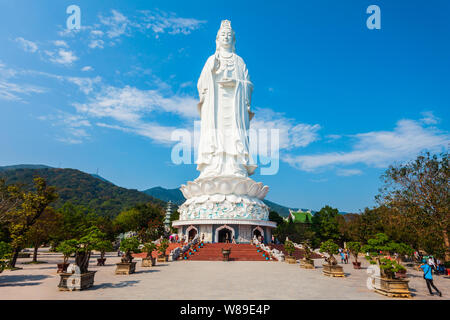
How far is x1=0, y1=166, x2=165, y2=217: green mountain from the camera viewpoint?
278 feet

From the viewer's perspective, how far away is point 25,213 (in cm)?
1617

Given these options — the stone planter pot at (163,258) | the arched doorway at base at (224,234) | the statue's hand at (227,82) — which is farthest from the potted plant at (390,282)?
the statue's hand at (227,82)

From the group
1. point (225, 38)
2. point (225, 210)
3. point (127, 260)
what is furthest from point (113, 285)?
point (225, 38)

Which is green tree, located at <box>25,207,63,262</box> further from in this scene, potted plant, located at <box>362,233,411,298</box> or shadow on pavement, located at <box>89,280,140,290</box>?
potted plant, located at <box>362,233,411,298</box>

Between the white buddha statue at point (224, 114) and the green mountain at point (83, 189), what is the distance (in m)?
56.0

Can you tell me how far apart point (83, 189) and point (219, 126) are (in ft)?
254

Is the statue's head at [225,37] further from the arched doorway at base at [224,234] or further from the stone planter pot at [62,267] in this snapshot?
the stone planter pot at [62,267]

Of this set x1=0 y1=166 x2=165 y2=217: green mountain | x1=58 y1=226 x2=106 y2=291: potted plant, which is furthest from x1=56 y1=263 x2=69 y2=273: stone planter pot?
x1=0 y1=166 x2=165 y2=217: green mountain

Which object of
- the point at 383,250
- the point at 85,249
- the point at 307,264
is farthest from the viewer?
the point at 307,264

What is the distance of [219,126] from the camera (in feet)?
111

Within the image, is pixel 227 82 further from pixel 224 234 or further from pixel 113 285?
pixel 113 285

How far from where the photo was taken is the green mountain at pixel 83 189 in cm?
8481

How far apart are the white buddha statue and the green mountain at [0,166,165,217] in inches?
2204
